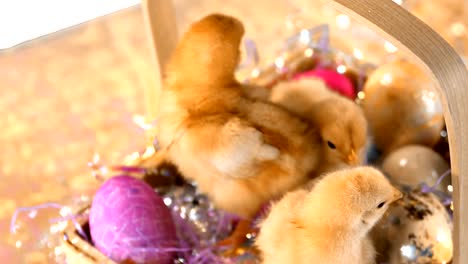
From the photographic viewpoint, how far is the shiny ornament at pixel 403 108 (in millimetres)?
1000

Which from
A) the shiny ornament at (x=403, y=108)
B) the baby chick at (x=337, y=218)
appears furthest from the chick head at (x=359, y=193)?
the shiny ornament at (x=403, y=108)

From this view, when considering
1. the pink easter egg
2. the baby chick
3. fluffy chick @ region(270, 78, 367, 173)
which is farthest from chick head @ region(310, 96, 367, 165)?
the pink easter egg

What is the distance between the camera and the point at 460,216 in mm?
628

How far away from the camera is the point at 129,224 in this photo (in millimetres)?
825

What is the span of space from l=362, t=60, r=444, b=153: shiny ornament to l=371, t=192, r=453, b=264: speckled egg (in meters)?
0.22

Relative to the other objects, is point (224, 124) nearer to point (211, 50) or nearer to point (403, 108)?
point (211, 50)

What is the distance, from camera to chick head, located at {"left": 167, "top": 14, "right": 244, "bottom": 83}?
2.62 feet

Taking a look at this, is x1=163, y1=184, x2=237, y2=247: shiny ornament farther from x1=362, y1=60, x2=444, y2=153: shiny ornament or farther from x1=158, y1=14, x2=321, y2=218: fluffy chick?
x1=362, y1=60, x2=444, y2=153: shiny ornament

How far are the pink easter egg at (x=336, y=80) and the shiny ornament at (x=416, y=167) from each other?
17 cm

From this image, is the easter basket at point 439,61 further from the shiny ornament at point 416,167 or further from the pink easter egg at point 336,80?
the pink easter egg at point 336,80

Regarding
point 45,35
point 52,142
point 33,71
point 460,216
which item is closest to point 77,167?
point 52,142

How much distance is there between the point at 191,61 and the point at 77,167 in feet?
2.46

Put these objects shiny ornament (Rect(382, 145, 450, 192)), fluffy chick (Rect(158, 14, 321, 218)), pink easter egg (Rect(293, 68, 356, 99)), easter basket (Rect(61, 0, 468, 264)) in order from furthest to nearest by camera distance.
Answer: pink easter egg (Rect(293, 68, 356, 99)) → shiny ornament (Rect(382, 145, 450, 192)) → fluffy chick (Rect(158, 14, 321, 218)) → easter basket (Rect(61, 0, 468, 264))

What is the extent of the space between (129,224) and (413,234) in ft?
1.25
